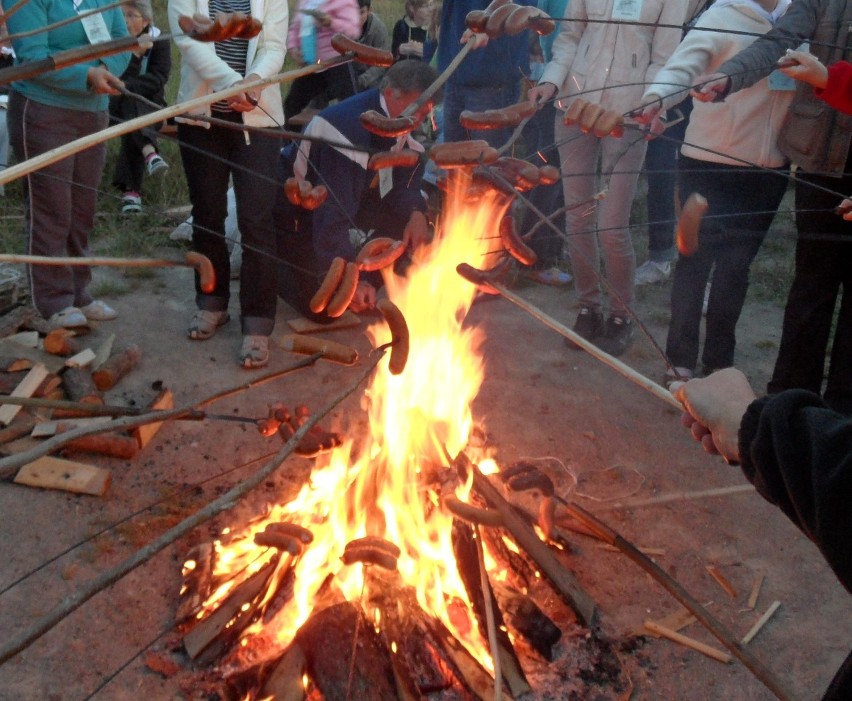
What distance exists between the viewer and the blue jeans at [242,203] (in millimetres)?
4512

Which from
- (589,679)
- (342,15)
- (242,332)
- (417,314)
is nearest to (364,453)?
(417,314)

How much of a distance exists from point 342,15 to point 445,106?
119 centimetres

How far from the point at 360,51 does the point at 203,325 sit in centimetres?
299

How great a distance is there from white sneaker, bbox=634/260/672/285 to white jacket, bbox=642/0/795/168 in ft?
7.66

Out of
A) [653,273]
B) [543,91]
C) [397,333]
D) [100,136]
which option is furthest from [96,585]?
[653,273]

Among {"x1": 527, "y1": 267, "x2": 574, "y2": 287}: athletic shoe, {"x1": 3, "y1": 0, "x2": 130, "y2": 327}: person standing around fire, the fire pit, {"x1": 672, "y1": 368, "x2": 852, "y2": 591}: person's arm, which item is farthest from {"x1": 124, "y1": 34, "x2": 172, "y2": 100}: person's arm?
{"x1": 672, "y1": 368, "x2": 852, "y2": 591}: person's arm

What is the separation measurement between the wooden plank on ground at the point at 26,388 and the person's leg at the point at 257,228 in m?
1.14

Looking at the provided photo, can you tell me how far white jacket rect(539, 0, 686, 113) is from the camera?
15.0 feet

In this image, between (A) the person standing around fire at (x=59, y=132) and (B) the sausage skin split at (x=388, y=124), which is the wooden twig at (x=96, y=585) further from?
(A) the person standing around fire at (x=59, y=132)

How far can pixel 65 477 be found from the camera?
134 inches

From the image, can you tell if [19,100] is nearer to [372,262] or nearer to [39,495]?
[39,495]

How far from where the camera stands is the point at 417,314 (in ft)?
12.2

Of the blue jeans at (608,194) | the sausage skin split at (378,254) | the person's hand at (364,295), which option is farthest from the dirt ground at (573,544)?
the sausage skin split at (378,254)

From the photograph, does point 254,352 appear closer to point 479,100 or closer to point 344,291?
point 344,291
